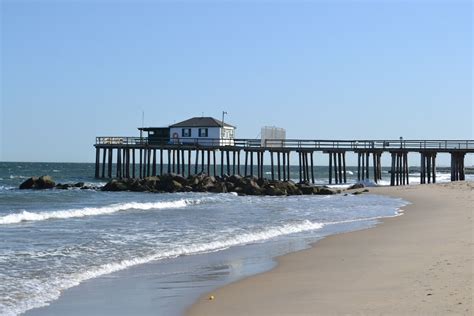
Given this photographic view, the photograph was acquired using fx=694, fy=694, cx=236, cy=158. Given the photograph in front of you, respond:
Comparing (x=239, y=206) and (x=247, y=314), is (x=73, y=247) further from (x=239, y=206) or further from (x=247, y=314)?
(x=239, y=206)

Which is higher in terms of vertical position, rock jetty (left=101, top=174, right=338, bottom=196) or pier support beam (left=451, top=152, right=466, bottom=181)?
pier support beam (left=451, top=152, right=466, bottom=181)

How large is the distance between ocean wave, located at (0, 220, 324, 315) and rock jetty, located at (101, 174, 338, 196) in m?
20.0

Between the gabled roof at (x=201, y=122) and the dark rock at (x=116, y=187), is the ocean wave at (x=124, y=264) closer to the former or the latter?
the dark rock at (x=116, y=187)

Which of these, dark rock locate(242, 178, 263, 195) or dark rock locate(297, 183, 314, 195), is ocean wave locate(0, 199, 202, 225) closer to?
dark rock locate(242, 178, 263, 195)

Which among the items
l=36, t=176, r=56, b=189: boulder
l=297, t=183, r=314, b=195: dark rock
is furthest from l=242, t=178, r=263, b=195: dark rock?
l=36, t=176, r=56, b=189: boulder

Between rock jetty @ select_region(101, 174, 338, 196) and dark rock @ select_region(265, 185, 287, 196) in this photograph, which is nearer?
dark rock @ select_region(265, 185, 287, 196)

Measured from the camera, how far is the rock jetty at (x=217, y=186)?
40938mm

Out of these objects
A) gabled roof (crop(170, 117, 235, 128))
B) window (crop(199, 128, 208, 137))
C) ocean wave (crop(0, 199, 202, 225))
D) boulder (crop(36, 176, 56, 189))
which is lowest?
ocean wave (crop(0, 199, 202, 225))

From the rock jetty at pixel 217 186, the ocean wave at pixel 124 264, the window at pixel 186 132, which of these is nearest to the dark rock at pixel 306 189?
the rock jetty at pixel 217 186

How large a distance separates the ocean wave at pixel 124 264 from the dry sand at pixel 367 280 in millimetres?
1910

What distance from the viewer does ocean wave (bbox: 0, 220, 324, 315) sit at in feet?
31.0

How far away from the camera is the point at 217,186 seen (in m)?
42.2

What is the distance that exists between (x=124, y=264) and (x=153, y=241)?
3416mm

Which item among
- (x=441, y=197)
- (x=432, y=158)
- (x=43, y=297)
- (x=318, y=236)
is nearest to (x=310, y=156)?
(x=432, y=158)
